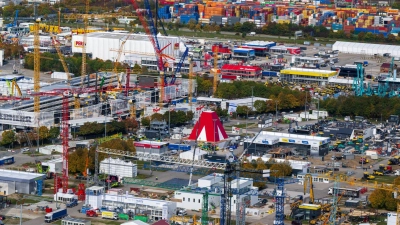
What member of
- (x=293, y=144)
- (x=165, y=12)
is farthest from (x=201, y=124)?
(x=165, y=12)

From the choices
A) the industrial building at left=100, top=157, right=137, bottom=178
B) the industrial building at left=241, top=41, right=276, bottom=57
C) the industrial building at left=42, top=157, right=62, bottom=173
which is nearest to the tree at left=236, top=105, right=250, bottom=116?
the industrial building at left=100, top=157, right=137, bottom=178

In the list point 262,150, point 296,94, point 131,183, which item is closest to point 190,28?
point 296,94

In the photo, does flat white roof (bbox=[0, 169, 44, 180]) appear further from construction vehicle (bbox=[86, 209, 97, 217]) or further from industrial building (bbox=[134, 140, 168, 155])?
industrial building (bbox=[134, 140, 168, 155])

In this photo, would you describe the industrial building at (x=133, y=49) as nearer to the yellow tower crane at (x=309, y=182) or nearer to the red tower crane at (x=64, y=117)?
the red tower crane at (x=64, y=117)

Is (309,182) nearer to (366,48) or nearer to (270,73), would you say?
(270,73)

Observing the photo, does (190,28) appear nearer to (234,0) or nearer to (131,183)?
(234,0)

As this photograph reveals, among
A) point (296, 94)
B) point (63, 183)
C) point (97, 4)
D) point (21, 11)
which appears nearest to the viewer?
point (63, 183)

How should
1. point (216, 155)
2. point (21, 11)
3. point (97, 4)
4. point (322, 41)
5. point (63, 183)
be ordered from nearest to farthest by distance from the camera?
point (63, 183) < point (216, 155) < point (322, 41) < point (21, 11) < point (97, 4)
